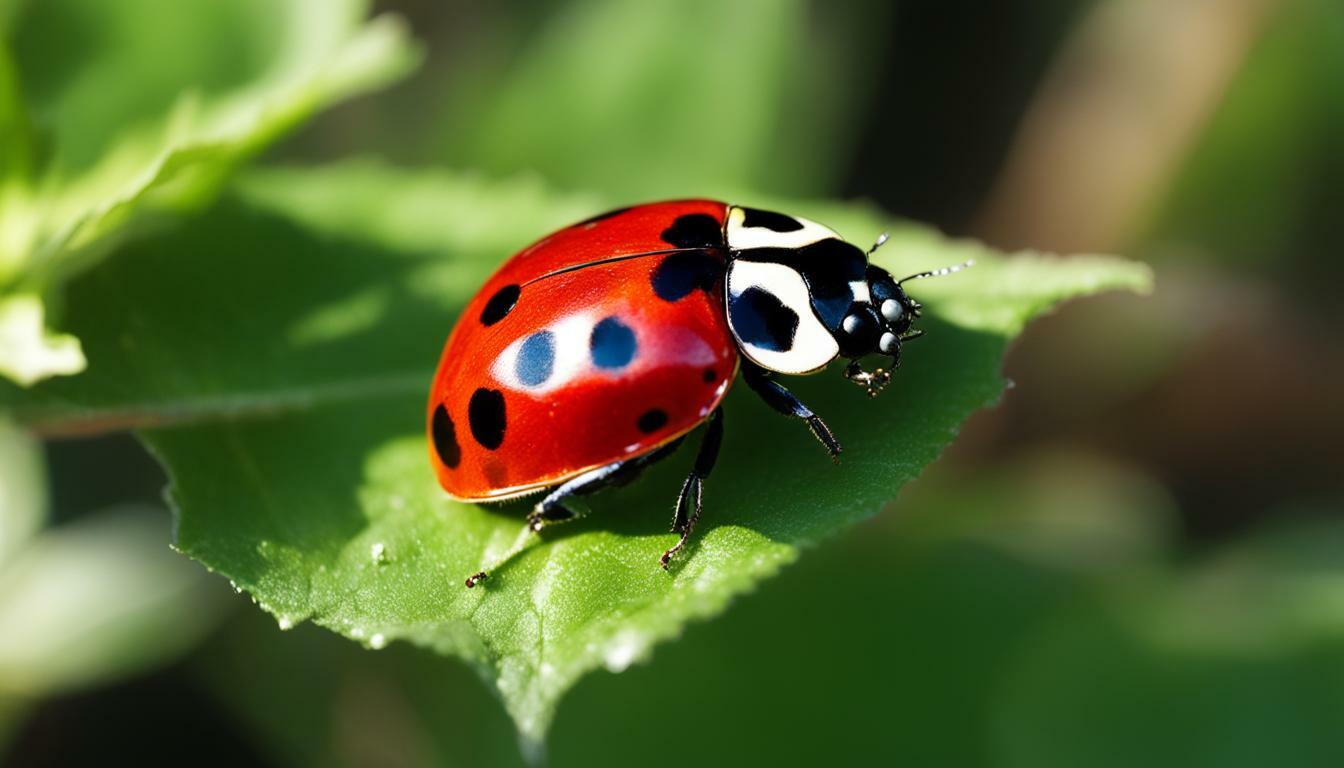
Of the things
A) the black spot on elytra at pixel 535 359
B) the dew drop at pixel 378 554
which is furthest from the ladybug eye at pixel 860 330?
the dew drop at pixel 378 554

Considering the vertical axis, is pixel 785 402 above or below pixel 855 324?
below

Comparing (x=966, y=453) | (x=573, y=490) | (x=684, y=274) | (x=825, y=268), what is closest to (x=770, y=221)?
(x=825, y=268)

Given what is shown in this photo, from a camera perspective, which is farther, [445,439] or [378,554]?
[445,439]

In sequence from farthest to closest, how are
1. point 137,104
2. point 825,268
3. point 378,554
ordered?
1. point 137,104
2. point 825,268
3. point 378,554

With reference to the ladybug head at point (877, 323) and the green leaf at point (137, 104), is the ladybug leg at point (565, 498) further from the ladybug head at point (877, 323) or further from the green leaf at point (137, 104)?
the green leaf at point (137, 104)

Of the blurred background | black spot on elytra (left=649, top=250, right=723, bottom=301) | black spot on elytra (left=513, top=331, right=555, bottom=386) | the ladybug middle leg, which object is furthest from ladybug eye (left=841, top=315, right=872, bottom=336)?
the blurred background

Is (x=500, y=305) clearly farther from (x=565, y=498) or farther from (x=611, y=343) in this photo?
(x=565, y=498)

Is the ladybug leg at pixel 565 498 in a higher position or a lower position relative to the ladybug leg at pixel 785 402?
lower
